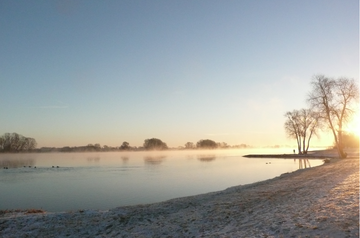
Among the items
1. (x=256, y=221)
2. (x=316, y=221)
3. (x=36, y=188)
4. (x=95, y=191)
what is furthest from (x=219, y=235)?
(x=36, y=188)

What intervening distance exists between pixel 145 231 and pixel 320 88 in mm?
45412

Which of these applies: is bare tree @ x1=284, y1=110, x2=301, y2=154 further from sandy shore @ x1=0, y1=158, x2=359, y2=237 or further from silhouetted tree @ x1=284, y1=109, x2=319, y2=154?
sandy shore @ x1=0, y1=158, x2=359, y2=237

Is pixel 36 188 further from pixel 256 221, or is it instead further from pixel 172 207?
pixel 256 221

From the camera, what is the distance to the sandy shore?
10.8 metres

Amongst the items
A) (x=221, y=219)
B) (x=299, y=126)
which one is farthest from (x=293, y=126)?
(x=221, y=219)

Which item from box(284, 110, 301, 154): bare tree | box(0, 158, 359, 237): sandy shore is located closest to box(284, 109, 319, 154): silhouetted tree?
box(284, 110, 301, 154): bare tree

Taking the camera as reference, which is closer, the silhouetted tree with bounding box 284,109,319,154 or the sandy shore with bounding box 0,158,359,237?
the sandy shore with bounding box 0,158,359,237

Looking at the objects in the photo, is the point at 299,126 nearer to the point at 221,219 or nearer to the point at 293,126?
the point at 293,126

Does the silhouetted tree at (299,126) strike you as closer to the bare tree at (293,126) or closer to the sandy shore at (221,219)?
the bare tree at (293,126)

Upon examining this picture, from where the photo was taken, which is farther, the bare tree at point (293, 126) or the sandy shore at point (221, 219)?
the bare tree at point (293, 126)

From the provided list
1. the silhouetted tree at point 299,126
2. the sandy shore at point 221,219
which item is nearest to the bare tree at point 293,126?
the silhouetted tree at point 299,126

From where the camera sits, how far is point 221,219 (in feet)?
45.7

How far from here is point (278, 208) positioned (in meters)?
14.2

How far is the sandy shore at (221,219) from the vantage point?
1083 centimetres
